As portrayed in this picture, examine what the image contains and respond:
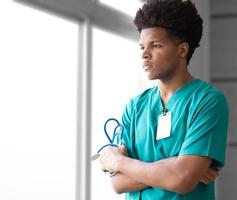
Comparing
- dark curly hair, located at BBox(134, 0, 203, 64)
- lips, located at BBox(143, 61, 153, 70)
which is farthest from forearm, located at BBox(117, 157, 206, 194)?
dark curly hair, located at BBox(134, 0, 203, 64)

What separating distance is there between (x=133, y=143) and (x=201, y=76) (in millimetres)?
1903

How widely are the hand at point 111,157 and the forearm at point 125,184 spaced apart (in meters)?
0.04

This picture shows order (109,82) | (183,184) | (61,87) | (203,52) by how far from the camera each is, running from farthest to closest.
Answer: (203,52) < (109,82) < (61,87) < (183,184)

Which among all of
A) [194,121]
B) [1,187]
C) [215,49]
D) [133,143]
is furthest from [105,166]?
[215,49]

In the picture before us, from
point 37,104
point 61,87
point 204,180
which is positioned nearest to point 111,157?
point 204,180

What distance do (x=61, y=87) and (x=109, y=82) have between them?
0.51 metres

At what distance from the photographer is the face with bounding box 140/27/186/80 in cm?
177

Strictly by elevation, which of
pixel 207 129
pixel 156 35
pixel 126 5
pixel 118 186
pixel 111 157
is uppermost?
pixel 126 5

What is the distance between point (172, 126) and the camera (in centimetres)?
179

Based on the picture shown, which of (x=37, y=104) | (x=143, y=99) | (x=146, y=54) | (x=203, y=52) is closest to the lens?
(x=146, y=54)

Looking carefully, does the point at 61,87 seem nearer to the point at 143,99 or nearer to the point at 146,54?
the point at 143,99

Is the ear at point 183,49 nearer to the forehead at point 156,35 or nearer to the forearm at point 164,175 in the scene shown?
the forehead at point 156,35

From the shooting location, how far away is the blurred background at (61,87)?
7.55ft

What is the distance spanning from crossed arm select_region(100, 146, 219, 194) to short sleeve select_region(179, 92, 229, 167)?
0.03 meters
